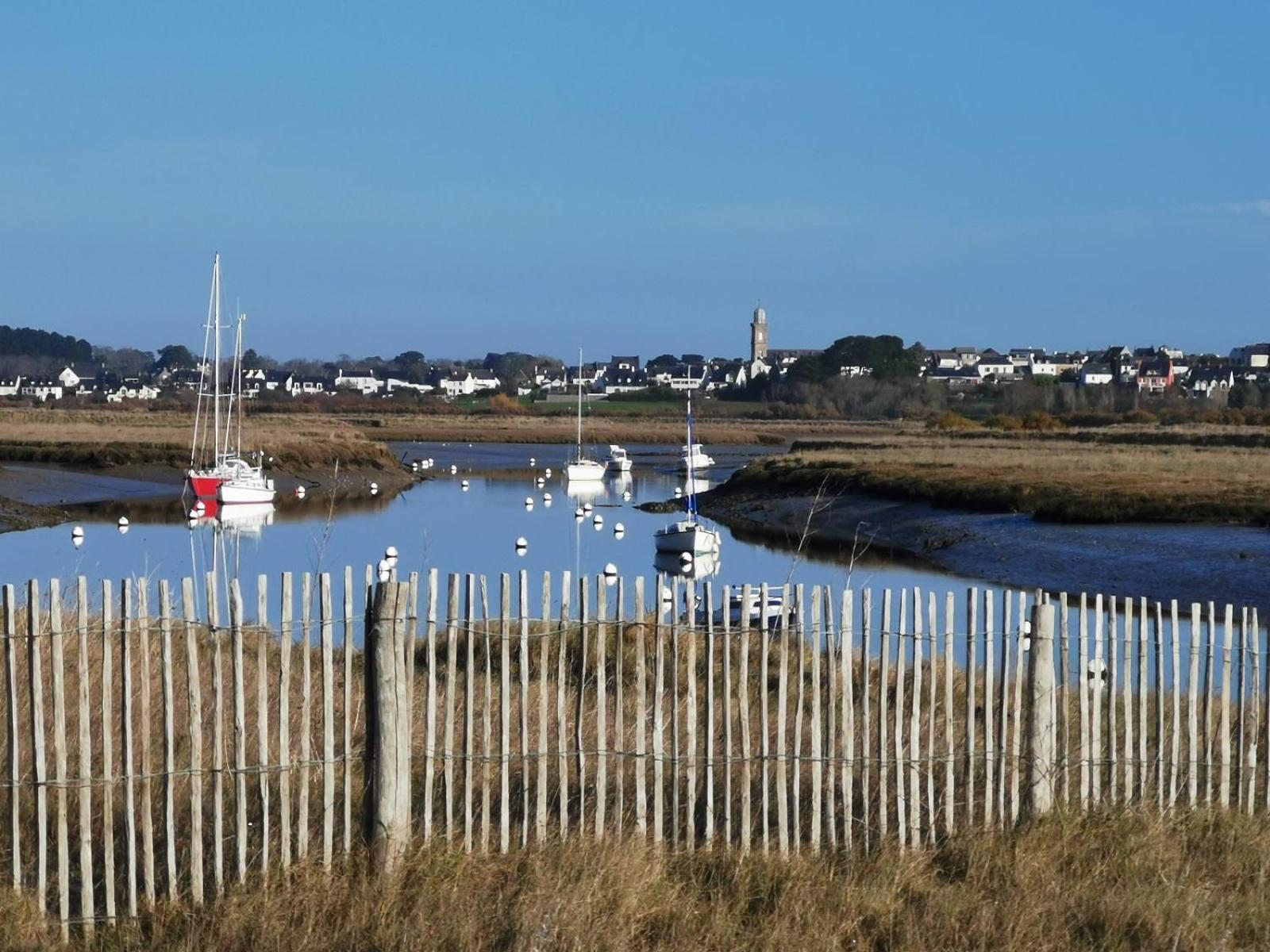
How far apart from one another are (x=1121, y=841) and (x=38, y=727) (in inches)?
224

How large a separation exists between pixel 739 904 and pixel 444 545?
3655cm

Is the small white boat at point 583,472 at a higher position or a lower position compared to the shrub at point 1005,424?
lower

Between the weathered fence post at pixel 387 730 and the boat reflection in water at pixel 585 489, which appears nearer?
the weathered fence post at pixel 387 730

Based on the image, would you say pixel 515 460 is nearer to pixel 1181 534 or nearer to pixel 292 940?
pixel 1181 534

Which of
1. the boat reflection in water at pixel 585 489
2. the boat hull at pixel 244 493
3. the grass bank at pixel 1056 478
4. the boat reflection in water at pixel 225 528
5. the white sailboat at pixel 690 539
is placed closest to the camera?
the boat reflection in water at pixel 225 528

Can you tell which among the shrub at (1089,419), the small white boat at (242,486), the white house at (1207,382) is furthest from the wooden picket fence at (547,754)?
the white house at (1207,382)

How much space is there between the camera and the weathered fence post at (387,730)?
25.4 ft

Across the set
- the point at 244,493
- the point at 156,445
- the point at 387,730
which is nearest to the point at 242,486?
the point at 244,493

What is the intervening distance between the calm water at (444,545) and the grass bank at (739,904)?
39.0 feet

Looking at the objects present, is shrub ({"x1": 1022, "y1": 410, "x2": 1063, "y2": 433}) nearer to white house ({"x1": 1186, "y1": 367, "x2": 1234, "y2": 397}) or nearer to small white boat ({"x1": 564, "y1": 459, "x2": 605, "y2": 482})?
small white boat ({"x1": 564, "y1": 459, "x2": 605, "y2": 482})

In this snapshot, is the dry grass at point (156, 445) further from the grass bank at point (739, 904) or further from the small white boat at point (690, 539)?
the grass bank at point (739, 904)

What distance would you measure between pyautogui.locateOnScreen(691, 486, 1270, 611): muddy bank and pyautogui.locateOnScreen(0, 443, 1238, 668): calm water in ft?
3.96

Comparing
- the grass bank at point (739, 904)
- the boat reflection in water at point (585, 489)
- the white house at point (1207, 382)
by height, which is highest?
the white house at point (1207, 382)

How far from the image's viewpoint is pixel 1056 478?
5541cm
